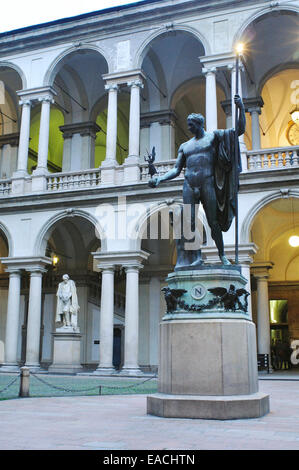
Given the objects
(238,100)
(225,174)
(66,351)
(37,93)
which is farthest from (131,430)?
(37,93)

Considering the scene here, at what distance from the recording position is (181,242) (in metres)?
8.07

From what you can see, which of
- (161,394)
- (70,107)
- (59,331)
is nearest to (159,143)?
(70,107)

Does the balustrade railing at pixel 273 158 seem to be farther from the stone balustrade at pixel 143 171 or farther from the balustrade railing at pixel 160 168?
the balustrade railing at pixel 160 168

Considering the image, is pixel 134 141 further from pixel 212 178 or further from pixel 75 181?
pixel 212 178

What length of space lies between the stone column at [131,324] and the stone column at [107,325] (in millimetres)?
684

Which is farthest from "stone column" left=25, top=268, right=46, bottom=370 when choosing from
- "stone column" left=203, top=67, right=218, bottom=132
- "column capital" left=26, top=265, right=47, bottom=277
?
"stone column" left=203, top=67, right=218, bottom=132

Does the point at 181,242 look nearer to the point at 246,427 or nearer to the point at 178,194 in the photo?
the point at 246,427

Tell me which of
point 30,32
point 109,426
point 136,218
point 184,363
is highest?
point 30,32

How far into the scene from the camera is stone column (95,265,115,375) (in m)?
18.9

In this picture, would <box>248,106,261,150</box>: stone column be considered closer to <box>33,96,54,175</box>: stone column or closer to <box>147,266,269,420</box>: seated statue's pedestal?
<box>33,96,54,175</box>: stone column

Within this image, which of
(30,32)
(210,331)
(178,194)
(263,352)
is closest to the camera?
(210,331)

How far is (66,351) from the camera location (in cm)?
1931

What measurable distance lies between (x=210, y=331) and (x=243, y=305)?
0.90 m

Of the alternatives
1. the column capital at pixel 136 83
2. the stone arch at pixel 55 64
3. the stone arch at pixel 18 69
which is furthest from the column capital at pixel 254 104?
the stone arch at pixel 18 69
